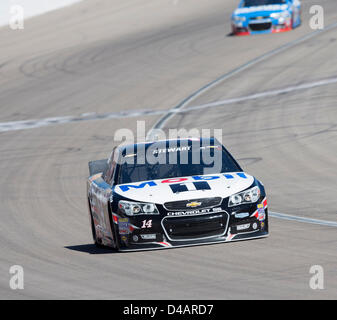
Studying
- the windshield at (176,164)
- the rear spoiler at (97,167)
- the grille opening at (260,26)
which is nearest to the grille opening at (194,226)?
the windshield at (176,164)

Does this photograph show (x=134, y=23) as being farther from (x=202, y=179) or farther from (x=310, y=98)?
(x=202, y=179)

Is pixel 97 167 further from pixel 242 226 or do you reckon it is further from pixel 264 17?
pixel 264 17

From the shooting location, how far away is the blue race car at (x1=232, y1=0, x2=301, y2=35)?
3031cm

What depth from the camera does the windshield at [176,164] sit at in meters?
10.6

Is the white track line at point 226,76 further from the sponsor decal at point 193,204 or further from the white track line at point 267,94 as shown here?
the sponsor decal at point 193,204

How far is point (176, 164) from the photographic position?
1074cm

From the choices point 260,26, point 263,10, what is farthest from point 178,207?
point 260,26

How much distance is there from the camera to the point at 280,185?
47.2ft

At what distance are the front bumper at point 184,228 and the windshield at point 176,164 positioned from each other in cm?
88

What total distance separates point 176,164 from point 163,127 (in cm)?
1042

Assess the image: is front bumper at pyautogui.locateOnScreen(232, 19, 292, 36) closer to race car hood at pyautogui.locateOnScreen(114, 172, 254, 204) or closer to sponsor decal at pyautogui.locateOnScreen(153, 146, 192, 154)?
sponsor decal at pyautogui.locateOnScreen(153, 146, 192, 154)

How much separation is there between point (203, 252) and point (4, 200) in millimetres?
6165

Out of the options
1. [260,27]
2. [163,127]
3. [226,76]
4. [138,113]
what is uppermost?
[260,27]
